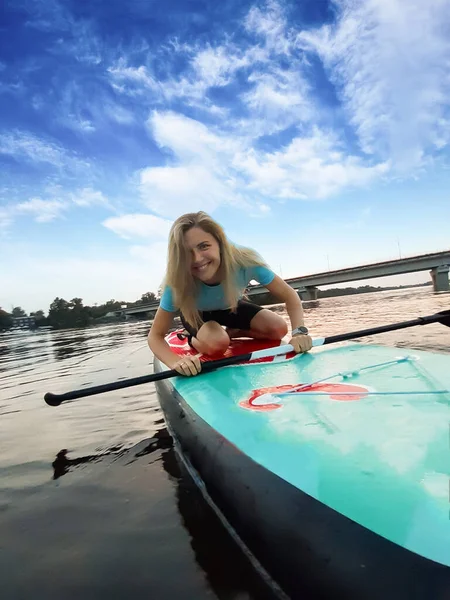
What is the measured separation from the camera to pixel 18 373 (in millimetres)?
7539

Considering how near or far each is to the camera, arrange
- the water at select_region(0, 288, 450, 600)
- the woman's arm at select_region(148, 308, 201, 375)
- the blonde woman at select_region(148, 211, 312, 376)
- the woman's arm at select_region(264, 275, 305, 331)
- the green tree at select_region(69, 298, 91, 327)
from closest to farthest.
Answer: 1. the water at select_region(0, 288, 450, 600)
2. the woman's arm at select_region(148, 308, 201, 375)
3. the blonde woman at select_region(148, 211, 312, 376)
4. the woman's arm at select_region(264, 275, 305, 331)
5. the green tree at select_region(69, 298, 91, 327)

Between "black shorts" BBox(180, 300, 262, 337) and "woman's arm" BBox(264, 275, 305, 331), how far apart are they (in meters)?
0.55

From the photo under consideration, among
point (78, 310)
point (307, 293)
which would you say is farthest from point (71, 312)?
point (307, 293)

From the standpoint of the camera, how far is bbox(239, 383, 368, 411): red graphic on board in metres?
1.91

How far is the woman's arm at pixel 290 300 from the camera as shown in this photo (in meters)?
3.70

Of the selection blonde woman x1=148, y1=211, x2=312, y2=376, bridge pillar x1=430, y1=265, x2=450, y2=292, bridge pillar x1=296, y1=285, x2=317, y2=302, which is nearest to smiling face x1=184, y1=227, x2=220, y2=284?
blonde woman x1=148, y1=211, x2=312, y2=376

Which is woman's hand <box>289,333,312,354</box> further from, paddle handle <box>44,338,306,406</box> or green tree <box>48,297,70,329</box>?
green tree <box>48,297,70,329</box>

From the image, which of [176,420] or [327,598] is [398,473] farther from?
[176,420]

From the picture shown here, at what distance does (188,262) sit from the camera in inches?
132

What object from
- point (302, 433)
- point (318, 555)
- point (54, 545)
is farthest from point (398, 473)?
point (54, 545)

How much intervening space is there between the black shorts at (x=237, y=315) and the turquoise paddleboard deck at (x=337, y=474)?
1986mm

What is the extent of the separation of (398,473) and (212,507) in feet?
3.97

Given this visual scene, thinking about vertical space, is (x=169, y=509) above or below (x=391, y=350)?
below

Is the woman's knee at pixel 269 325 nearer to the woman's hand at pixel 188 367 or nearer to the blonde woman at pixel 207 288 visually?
the blonde woman at pixel 207 288
